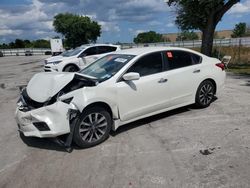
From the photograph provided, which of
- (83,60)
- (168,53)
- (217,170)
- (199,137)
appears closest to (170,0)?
(83,60)

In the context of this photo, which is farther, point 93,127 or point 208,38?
point 208,38

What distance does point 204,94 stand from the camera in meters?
6.65

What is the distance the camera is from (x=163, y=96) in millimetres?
5762

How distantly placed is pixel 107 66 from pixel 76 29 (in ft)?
210

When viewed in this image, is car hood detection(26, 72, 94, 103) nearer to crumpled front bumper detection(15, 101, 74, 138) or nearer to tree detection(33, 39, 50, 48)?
crumpled front bumper detection(15, 101, 74, 138)

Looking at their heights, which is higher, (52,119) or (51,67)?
(51,67)

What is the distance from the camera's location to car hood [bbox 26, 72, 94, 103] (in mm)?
4805

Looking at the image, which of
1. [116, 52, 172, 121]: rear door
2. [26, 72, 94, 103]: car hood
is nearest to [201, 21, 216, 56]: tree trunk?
[116, 52, 172, 121]: rear door

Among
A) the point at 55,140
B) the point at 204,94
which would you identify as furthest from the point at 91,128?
the point at 204,94

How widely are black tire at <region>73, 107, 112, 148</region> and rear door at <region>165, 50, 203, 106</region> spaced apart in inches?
66.3

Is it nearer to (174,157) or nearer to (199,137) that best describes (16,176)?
(174,157)

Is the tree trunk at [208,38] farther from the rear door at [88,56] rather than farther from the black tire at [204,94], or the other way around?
the black tire at [204,94]

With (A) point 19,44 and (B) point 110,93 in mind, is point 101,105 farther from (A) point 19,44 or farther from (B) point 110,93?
(A) point 19,44

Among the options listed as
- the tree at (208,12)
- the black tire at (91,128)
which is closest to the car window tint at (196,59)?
the black tire at (91,128)
